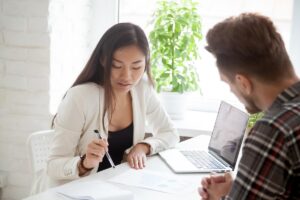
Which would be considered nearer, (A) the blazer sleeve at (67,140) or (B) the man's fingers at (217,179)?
(B) the man's fingers at (217,179)

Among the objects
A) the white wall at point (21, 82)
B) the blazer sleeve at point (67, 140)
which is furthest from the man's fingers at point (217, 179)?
the white wall at point (21, 82)

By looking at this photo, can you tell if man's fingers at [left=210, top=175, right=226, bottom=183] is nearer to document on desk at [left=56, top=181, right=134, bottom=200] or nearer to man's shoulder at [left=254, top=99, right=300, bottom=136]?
document on desk at [left=56, top=181, right=134, bottom=200]

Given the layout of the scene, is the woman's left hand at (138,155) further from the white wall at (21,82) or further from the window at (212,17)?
the window at (212,17)

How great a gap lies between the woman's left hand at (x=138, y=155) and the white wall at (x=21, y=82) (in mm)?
715

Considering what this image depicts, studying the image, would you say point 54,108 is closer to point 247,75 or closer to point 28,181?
point 28,181

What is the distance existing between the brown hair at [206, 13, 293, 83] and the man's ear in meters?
0.01

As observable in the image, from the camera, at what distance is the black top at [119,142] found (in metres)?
1.78

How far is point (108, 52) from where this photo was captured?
5.45 ft

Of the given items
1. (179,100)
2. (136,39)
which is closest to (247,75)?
(136,39)

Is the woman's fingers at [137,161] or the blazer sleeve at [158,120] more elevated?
the blazer sleeve at [158,120]

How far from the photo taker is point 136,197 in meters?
1.30

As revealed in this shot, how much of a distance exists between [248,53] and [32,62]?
1.54 meters

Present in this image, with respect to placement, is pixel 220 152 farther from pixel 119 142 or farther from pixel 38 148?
pixel 38 148

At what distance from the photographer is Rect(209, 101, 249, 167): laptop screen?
157 cm
